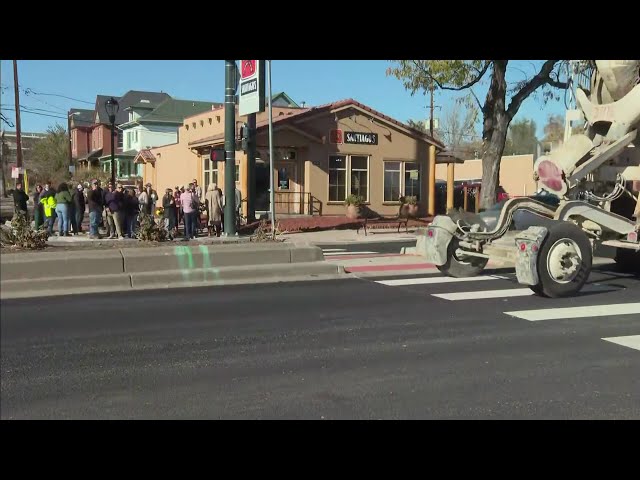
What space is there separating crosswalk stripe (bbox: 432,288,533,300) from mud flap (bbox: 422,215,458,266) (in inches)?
21.6

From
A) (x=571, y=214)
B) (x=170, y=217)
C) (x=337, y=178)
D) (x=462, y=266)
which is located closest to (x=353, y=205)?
(x=337, y=178)

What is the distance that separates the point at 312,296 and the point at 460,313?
2.55 metres

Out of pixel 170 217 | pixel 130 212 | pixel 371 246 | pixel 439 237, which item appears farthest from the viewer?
pixel 371 246

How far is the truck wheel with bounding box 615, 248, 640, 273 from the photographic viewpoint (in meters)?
10.1

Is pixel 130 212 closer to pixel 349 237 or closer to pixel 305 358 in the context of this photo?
pixel 305 358

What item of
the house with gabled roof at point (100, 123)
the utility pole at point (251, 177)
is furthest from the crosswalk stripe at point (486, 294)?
the utility pole at point (251, 177)

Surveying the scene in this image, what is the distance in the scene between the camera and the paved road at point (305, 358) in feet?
8.01

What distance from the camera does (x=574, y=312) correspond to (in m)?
7.06

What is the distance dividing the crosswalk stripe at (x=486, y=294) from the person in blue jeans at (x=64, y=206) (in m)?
6.11

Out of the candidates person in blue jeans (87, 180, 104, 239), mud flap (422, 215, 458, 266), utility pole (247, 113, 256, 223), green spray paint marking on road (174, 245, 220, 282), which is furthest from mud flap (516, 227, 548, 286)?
utility pole (247, 113, 256, 223)

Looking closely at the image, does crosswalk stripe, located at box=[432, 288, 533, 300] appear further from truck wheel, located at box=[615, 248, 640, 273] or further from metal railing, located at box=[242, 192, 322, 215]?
metal railing, located at box=[242, 192, 322, 215]

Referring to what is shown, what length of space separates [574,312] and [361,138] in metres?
18.2

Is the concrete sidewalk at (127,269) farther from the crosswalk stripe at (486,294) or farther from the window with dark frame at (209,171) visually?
the window with dark frame at (209,171)
